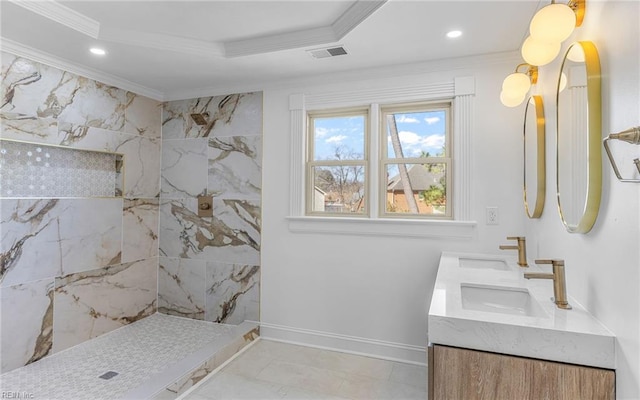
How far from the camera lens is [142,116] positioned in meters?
3.29

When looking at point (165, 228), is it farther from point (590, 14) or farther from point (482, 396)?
point (590, 14)

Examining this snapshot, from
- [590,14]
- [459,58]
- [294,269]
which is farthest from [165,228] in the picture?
[590,14]

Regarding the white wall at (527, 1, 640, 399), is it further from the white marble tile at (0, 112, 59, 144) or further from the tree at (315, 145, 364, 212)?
the white marble tile at (0, 112, 59, 144)

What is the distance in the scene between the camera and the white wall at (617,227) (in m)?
0.94

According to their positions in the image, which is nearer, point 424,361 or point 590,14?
point 590,14

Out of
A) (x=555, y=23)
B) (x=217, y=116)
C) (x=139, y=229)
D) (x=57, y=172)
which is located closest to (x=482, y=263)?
(x=555, y=23)

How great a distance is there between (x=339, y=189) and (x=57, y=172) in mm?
2257

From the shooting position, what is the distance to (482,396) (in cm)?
111

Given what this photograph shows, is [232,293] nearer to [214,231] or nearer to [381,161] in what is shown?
[214,231]

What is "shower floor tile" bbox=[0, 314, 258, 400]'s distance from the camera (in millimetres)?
2078

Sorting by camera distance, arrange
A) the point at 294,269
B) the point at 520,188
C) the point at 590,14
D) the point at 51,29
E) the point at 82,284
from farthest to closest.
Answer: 1. the point at 294,269
2. the point at 82,284
3. the point at 520,188
4. the point at 51,29
5. the point at 590,14

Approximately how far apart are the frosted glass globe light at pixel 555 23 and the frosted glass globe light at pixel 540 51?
0.21ft

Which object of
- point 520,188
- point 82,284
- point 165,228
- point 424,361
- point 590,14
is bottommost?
point 424,361

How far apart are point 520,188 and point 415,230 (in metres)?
0.79
